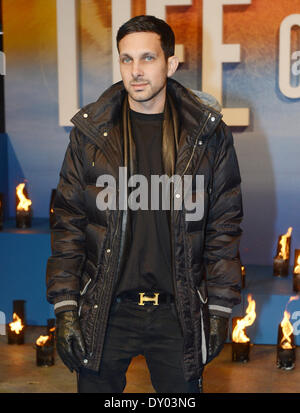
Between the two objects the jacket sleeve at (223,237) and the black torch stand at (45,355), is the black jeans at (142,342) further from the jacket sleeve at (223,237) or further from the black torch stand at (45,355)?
the black torch stand at (45,355)

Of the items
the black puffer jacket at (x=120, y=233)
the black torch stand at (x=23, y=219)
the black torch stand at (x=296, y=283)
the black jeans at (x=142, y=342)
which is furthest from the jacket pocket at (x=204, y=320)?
the black torch stand at (x=23, y=219)

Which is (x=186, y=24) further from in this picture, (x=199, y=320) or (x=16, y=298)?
(x=199, y=320)

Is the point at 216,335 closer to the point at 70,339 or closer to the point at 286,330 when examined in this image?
the point at 70,339

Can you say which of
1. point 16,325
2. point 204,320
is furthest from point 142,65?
point 16,325

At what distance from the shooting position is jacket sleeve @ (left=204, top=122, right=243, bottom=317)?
2771 millimetres

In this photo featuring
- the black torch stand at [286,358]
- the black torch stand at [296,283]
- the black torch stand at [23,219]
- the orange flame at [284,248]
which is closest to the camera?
the black torch stand at [286,358]

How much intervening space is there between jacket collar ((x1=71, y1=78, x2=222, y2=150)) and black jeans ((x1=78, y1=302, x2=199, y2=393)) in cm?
70

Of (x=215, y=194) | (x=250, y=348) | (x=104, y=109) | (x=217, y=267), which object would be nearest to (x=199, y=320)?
(x=217, y=267)

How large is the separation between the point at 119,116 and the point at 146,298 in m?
0.79

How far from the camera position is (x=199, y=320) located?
270 cm

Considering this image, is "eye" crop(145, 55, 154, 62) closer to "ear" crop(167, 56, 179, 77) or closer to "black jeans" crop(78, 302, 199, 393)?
"ear" crop(167, 56, 179, 77)

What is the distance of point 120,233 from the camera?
2668mm

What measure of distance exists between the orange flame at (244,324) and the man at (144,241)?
250 centimetres

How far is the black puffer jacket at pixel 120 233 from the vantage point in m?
2.65
